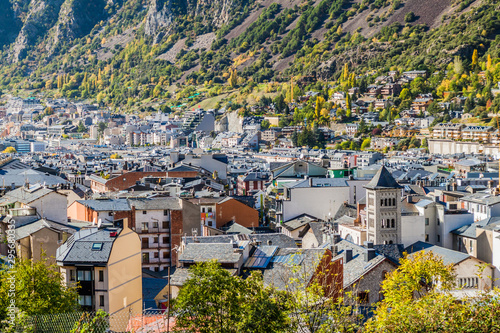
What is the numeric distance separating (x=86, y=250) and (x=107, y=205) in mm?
14105

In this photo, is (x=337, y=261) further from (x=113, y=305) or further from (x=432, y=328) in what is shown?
(x=432, y=328)

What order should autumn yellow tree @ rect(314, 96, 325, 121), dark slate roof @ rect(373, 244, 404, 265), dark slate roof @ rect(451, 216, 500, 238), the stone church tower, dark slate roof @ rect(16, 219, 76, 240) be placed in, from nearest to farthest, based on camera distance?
dark slate roof @ rect(16, 219, 76, 240)
dark slate roof @ rect(373, 244, 404, 265)
the stone church tower
dark slate roof @ rect(451, 216, 500, 238)
autumn yellow tree @ rect(314, 96, 325, 121)

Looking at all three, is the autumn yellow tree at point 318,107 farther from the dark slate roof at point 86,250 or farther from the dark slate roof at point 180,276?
the dark slate roof at point 86,250

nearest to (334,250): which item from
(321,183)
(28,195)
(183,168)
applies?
(28,195)

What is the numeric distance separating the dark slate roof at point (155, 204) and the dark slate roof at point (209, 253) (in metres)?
10.5

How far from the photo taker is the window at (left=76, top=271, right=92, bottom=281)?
2592cm

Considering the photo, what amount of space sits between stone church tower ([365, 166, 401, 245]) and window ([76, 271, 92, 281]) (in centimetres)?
1844

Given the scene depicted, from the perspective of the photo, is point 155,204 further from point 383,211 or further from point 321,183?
point 321,183

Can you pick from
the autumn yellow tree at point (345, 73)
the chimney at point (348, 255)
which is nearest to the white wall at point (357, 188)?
the chimney at point (348, 255)

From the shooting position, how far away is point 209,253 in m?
29.5

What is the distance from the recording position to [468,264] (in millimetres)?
36625

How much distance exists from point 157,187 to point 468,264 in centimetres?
2642

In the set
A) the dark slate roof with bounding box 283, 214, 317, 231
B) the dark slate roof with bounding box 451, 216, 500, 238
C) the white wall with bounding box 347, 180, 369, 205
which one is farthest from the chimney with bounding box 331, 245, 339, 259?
the white wall with bounding box 347, 180, 369, 205

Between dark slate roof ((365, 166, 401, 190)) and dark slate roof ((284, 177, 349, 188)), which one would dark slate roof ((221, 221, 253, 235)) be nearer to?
dark slate roof ((365, 166, 401, 190))
